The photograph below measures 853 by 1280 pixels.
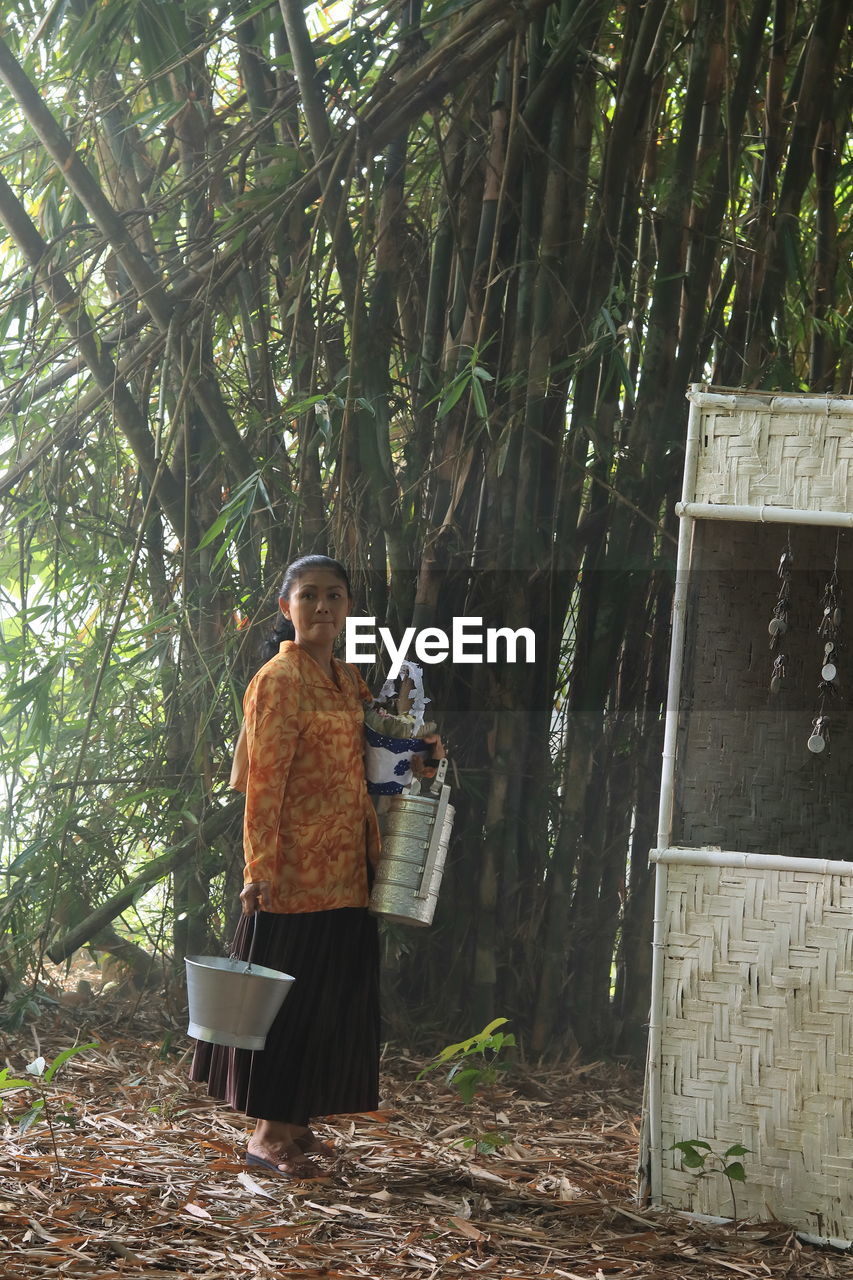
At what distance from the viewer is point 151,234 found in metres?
3.33

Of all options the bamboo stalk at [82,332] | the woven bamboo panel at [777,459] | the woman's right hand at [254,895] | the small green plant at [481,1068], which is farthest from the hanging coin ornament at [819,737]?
the bamboo stalk at [82,332]

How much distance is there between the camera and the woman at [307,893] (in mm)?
2373

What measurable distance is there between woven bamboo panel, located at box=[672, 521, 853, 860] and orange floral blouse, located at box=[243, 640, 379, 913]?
759mm

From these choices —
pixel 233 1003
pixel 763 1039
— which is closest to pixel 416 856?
pixel 233 1003

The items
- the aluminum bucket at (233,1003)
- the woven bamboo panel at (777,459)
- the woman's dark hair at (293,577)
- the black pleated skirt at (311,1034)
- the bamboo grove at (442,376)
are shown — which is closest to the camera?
the aluminum bucket at (233,1003)

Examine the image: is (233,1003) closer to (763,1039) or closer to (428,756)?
(428,756)

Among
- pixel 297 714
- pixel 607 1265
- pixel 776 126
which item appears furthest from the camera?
pixel 776 126

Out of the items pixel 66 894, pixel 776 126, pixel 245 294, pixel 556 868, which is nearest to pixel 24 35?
pixel 245 294

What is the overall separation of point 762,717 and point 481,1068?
105 cm

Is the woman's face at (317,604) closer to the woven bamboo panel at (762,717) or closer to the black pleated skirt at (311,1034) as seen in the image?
the black pleated skirt at (311,1034)

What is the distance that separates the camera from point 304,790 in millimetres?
2439

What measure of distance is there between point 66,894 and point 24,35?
2.19 meters

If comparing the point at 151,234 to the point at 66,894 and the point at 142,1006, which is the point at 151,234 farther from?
the point at 142,1006

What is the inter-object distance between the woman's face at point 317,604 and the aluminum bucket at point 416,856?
0.35 metres
